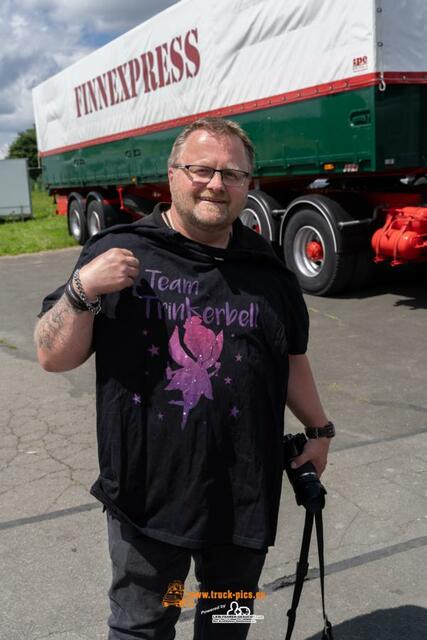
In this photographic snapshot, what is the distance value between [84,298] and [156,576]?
2.60ft

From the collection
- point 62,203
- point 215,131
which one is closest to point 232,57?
point 215,131

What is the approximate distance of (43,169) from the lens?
1880 cm

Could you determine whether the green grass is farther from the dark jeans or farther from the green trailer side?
the dark jeans

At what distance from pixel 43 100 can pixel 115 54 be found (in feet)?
17.3

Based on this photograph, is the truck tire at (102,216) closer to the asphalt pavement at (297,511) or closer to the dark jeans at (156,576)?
the asphalt pavement at (297,511)

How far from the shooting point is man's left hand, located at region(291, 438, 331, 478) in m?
2.19

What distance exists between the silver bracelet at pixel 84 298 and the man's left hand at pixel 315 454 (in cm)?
80

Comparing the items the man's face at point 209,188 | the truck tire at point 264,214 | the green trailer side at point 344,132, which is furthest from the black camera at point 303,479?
the truck tire at point 264,214

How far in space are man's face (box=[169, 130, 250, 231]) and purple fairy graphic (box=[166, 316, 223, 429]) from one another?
11.0 inches

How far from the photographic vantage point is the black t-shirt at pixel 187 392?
6.27 feet

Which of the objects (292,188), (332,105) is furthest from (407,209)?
(292,188)

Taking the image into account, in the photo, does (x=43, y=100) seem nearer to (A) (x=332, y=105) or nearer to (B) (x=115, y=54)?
(B) (x=115, y=54)

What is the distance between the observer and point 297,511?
358cm

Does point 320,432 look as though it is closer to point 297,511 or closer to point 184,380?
point 184,380
